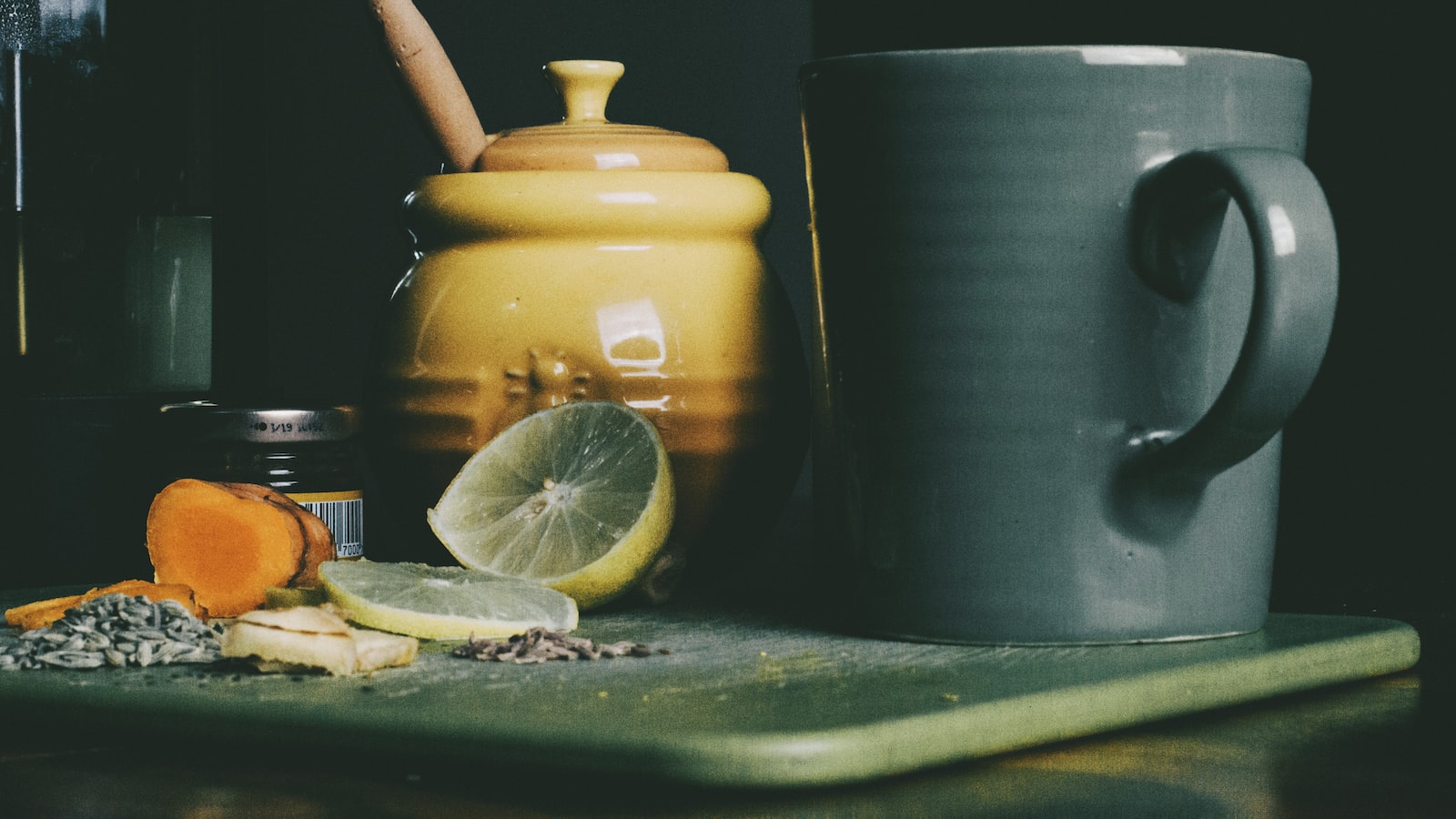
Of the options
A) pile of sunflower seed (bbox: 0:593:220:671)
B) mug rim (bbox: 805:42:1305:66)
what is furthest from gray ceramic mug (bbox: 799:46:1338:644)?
pile of sunflower seed (bbox: 0:593:220:671)

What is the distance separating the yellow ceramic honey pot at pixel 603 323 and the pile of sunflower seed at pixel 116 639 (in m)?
0.20

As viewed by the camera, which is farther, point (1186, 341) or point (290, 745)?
point (1186, 341)

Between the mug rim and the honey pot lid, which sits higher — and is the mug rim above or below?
above

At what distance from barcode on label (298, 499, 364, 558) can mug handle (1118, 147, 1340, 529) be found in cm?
38

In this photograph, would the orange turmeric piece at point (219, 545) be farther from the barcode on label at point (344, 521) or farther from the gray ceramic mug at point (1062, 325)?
the gray ceramic mug at point (1062, 325)

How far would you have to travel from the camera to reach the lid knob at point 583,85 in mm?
825

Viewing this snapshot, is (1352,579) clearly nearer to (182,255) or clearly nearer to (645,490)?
(645,490)

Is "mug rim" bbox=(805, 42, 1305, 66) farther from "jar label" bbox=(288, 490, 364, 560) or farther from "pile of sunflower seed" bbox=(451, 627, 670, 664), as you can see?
"jar label" bbox=(288, 490, 364, 560)

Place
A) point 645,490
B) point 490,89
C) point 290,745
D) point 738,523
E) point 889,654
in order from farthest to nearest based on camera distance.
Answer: point 490,89 → point 738,523 → point 645,490 → point 889,654 → point 290,745

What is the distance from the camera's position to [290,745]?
1.56 feet

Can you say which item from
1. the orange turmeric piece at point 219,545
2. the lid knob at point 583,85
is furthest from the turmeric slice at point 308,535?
the lid knob at point 583,85

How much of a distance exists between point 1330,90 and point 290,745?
570 mm

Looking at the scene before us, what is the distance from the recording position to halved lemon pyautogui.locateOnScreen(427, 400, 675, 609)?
2.26ft

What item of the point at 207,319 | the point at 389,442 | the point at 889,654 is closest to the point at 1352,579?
the point at 889,654
